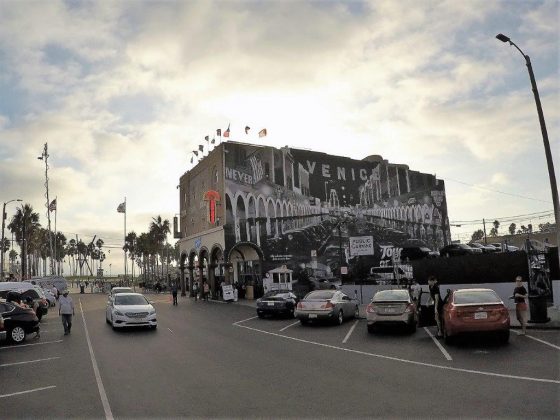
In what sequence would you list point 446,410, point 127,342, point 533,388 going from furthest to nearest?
point 127,342 → point 533,388 → point 446,410

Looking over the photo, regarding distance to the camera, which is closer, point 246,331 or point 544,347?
point 544,347

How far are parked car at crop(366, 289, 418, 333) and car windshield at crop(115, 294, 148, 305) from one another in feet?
31.2

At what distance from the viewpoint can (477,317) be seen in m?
12.6

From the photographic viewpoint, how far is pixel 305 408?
23.9ft

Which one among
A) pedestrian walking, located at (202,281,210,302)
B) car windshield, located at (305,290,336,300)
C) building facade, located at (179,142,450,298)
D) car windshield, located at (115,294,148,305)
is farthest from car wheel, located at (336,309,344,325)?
pedestrian walking, located at (202,281,210,302)

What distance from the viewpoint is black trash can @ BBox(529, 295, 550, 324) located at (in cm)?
1633

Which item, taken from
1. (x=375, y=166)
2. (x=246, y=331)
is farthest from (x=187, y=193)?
(x=246, y=331)

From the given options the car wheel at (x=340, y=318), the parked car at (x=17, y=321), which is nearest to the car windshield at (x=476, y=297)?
the car wheel at (x=340, y=318)

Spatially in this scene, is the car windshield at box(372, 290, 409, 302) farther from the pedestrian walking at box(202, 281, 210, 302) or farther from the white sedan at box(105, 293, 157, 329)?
the pedestrian walking at box(202, 281, 210, 302)

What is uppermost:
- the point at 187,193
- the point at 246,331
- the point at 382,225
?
the point at 187,193

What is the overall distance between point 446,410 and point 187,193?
48.4 m

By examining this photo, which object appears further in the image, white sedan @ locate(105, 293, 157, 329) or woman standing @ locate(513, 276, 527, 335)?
white sedan @ locate(105, 293, 157, 329)

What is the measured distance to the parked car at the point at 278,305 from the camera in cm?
2336

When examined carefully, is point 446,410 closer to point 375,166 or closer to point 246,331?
point 246,331
